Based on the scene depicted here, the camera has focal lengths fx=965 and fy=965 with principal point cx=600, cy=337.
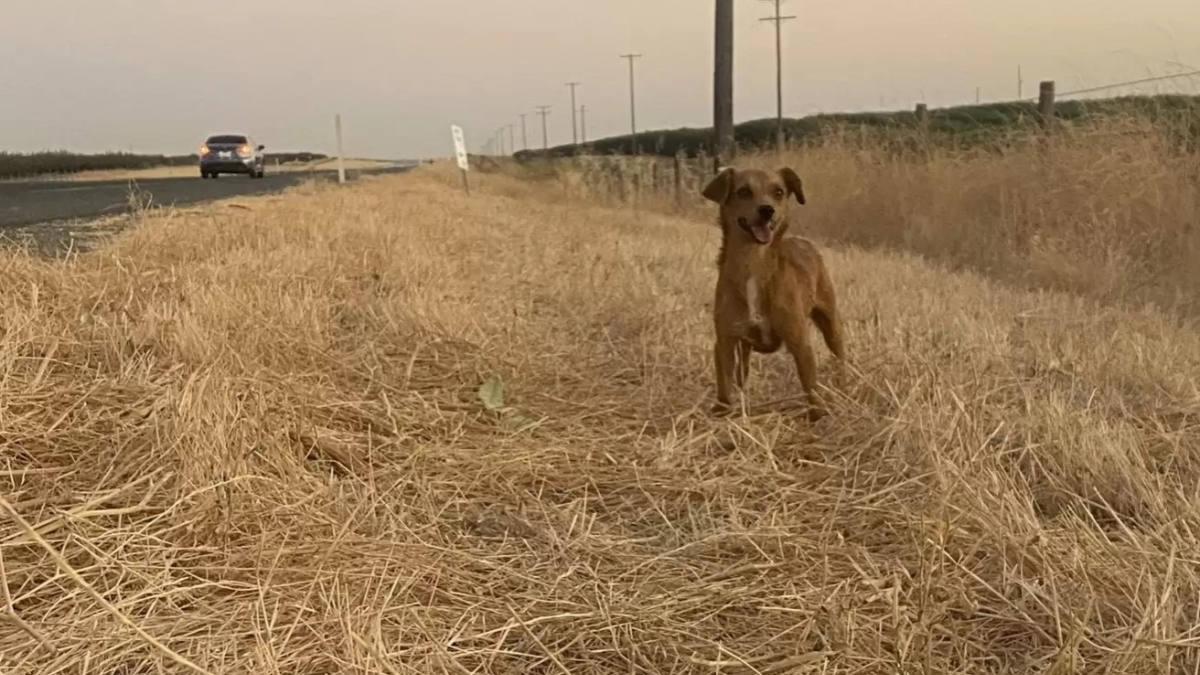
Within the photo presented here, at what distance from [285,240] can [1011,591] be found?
5669 mm

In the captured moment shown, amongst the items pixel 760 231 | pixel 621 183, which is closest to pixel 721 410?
pixel 760 231

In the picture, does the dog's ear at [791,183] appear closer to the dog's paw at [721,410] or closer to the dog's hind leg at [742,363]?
the dog's hind leg at [742,363]

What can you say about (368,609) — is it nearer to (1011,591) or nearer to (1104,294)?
(1011,591)

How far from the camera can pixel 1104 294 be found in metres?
6.37

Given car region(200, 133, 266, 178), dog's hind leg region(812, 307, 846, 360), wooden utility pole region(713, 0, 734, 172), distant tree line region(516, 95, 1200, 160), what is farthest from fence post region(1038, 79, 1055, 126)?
car region(200, 133, 266, 178)

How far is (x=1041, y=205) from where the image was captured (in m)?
8.55

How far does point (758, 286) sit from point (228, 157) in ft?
101

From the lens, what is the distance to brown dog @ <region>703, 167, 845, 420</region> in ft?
11.5

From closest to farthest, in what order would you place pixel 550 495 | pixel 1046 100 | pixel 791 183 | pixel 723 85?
pixel 550 495 → pixel 791 183 → pixel 1046 100 → pixel 723 85

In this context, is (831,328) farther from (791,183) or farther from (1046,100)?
(1046,100)

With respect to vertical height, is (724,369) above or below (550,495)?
above

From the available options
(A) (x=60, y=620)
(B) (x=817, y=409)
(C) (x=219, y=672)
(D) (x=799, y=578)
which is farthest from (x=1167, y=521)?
(A) (x=60, y=620)

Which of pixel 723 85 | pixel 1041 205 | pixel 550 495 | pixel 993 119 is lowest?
pixel 550 495

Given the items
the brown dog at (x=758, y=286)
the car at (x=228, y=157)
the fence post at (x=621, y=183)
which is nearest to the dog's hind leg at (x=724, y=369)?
the brown dog at (x=758, y=286)
